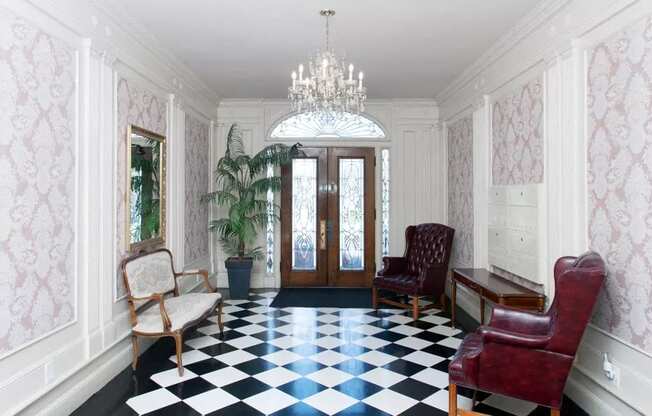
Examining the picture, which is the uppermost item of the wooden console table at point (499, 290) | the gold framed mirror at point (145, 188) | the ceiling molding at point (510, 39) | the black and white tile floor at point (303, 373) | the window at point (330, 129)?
the ceiling molding at point (510, 39)

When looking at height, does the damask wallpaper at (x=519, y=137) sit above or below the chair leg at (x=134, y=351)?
above

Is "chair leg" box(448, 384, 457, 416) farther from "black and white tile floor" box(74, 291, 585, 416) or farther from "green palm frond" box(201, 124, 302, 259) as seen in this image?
"green palm frond" box(201, 124, 302, 259)

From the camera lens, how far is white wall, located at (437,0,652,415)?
8.44 ft

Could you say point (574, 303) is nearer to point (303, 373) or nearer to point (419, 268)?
point (303, 373)

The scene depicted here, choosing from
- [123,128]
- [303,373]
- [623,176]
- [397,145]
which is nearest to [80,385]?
[303,373]

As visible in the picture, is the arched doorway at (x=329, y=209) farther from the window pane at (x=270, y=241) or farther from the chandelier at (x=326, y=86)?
the chandelier at (x=326, y=86)

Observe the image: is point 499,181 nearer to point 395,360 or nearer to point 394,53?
point 394,53

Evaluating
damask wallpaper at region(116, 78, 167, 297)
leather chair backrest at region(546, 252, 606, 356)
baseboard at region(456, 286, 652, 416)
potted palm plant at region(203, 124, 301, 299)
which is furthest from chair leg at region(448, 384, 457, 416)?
potted palm plant at region(203, 124, 301, 299)

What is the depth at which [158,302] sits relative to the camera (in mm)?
3965

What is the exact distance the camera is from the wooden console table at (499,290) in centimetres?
345

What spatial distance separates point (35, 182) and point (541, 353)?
10.3ft

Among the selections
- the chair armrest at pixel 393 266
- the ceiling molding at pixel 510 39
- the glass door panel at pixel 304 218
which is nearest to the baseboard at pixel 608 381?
the ceiling molding at pixel 510 39

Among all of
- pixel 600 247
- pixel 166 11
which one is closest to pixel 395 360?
pixel 600 247

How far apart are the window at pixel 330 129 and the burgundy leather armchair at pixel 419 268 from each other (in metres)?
1.81
